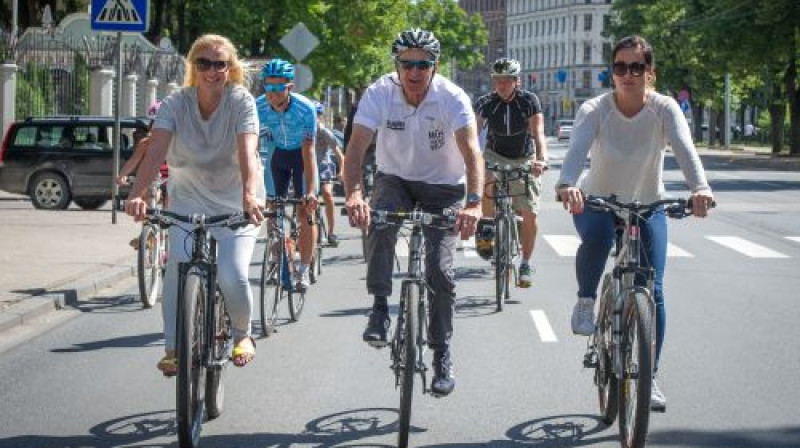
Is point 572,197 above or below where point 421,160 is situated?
below

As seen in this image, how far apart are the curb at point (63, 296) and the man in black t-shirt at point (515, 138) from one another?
3191 millimetres

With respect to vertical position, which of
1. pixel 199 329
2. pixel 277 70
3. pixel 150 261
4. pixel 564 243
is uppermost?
pixel 277 70

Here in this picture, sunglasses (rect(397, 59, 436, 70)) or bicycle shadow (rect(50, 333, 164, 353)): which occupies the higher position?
sunglasses (rect(397, 59, 436, 70))

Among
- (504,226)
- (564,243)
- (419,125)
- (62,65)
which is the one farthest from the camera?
(62,65)

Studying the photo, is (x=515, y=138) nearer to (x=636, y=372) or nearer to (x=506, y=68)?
(x=506, y=68)

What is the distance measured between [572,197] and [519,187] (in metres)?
6.54

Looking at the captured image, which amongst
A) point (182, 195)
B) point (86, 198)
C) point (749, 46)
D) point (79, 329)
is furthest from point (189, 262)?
point (749, 46)

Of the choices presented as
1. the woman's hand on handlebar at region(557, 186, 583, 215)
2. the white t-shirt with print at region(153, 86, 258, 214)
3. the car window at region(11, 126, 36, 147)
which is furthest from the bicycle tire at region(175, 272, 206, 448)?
the car window at region(11, 126, 36, 147)

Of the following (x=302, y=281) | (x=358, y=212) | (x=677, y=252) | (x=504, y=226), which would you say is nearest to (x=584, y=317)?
(x=358, y=212)

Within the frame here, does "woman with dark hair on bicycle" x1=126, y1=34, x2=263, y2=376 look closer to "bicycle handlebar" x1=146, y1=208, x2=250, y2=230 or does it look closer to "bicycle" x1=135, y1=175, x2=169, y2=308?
"bicycle handlebar" x1=146, y1=208, x2=250, y2=230

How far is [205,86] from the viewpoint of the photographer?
23.1ft

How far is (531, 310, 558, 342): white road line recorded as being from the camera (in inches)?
411

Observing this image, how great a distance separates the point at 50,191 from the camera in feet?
79.1

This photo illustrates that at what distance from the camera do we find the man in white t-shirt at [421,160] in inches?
279
